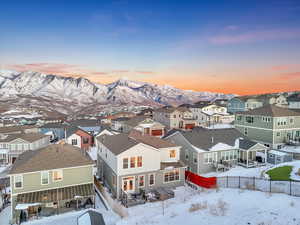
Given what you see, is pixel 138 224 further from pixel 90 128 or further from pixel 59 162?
pixel 90 128

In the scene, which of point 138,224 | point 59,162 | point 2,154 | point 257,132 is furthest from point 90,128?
point 138,224

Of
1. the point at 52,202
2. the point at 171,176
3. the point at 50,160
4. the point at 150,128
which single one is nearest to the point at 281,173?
the point at 171,176

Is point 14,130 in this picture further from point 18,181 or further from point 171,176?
point 171,176

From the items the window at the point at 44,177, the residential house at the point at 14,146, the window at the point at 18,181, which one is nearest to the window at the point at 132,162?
the window at the point at 44,177

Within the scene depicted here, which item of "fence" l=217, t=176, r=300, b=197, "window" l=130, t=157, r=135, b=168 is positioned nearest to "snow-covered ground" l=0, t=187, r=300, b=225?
"fence" l=217, t=176, r=300, b=197

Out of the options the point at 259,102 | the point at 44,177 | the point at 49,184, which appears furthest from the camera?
the point at 259,102

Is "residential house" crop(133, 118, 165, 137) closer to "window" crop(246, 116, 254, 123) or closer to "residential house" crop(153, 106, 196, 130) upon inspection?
"residential house" crop(153, 106, 196, 130)

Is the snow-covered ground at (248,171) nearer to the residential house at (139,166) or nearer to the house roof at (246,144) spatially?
the house roof at (246,144)
